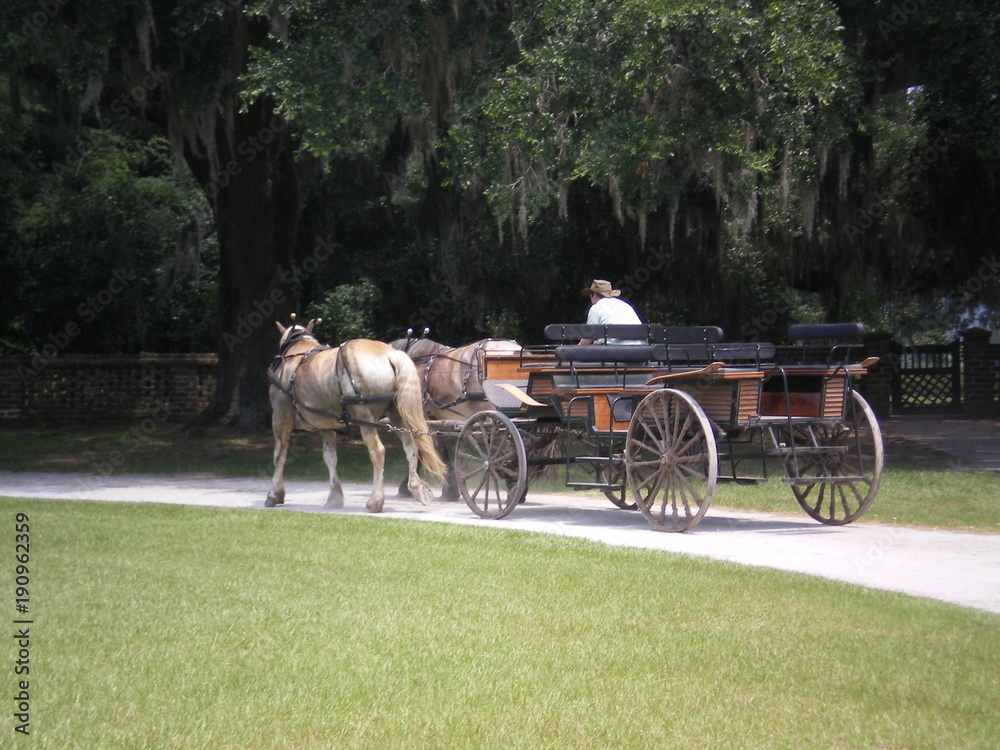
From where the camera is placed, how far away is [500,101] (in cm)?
1385

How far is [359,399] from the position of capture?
11.4 meters

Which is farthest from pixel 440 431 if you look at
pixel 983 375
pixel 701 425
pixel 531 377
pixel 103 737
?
pixel 983 375

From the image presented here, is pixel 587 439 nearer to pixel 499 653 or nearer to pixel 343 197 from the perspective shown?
pixel 499 653

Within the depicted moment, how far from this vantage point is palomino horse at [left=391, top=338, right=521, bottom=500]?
39.1 feet

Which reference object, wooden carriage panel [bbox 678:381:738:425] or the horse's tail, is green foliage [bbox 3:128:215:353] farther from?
wooden carriage panel [bbox 678:381:738:425]

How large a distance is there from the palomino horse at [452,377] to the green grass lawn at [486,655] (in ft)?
12.2

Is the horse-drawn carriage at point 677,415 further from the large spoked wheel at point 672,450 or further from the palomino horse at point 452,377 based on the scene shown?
the palomino horse at point 452,377

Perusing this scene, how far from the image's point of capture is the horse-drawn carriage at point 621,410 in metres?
9.35

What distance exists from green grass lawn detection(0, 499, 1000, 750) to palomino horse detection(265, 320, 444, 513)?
298 cm

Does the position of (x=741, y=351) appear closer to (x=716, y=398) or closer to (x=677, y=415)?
(x=716, y=398)

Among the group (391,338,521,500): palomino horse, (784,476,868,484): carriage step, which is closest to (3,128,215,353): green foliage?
(391,338,521,500): palomino horse

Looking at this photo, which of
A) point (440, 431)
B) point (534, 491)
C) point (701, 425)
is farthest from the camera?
point (534, 491)

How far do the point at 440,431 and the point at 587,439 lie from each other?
1883 millimetres

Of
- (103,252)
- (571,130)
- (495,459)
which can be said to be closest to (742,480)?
(495,459)
